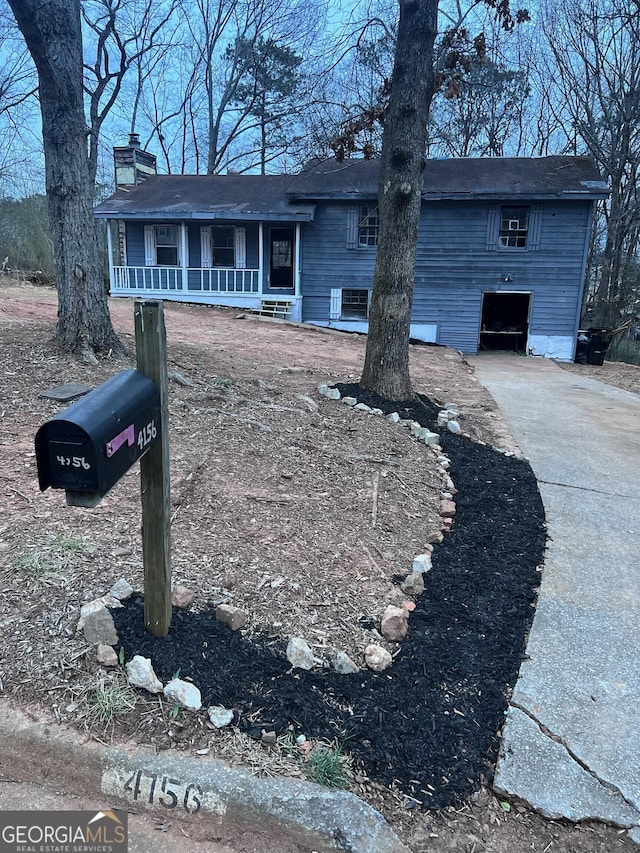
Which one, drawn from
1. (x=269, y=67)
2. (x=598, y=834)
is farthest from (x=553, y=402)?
(x=269, y=67)

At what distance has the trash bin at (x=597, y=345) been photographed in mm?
13938

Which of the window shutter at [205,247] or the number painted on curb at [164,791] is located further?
the window shutter at [205,247]

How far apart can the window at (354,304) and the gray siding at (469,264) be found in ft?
0.90

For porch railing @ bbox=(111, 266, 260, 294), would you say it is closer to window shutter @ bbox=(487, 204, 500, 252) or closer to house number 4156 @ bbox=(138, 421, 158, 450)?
window shutter @ bbox=(487, 204, 500, 252)

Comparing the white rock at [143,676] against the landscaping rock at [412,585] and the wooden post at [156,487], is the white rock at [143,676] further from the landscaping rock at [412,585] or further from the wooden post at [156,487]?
the landscaping rock at [412,585]

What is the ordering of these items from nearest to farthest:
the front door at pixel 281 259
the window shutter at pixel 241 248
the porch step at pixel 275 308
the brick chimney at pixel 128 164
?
the porch step at pixel 275 308 < the window shutter at pixel 241 248 < the front door at pixel 281 259 < the brick chimney at pixel 128 164

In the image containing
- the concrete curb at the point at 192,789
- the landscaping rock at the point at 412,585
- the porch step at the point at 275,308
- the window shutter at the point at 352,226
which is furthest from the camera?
Answer: the porch step at the point at 275,308

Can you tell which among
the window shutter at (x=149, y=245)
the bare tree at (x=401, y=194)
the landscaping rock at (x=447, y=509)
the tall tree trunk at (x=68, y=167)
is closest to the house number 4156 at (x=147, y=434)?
the landscaping rock at (x=447, y=509)

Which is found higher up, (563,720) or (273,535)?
(273,535)

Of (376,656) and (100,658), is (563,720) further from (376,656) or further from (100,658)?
(100,658)

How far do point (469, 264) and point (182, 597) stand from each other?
14378 millimetres

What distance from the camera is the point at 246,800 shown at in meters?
1.53

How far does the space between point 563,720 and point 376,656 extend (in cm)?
67

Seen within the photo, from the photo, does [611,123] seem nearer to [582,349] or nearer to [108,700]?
[582,349]
